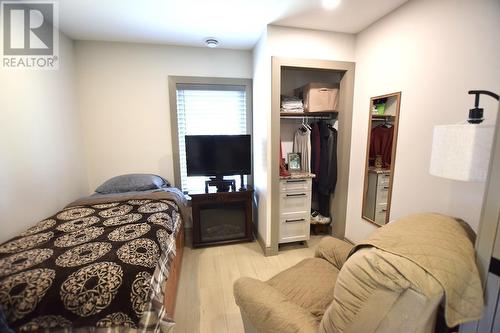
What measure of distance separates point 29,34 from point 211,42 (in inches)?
→ 64.3

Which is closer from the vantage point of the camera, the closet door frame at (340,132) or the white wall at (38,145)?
the white wall at (38,145)

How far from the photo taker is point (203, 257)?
247 cm

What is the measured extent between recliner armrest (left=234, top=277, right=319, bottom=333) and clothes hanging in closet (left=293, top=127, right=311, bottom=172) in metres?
1.74

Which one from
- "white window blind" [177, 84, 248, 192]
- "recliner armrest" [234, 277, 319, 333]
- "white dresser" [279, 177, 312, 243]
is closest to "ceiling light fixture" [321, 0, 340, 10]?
"white window blind" [177, 84, 248, 192]

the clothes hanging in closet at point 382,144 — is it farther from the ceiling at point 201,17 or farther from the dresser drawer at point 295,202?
the ceiling at point 201,17

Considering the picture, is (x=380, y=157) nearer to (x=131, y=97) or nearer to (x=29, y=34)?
(x=131, y=97)

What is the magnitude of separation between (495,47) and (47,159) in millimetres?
3448

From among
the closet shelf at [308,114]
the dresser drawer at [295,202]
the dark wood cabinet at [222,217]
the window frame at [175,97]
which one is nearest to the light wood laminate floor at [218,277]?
the dark wood cabinet at [222,217]

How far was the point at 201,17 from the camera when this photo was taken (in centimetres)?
200

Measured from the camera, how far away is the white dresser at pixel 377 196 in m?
2.06

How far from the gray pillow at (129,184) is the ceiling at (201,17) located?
159 cm

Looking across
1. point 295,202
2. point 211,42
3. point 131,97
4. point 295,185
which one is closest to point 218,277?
point 295,202

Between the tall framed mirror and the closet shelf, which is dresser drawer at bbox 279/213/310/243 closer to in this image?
the tall framed mirror

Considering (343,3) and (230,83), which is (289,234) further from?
(343,3)
